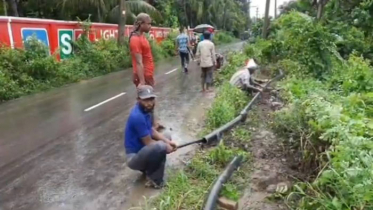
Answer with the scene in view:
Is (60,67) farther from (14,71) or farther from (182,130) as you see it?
(182,130)

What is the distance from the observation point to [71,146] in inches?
228

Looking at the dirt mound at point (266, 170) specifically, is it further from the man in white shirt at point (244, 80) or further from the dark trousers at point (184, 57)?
the dark trousers at point (184, 57)

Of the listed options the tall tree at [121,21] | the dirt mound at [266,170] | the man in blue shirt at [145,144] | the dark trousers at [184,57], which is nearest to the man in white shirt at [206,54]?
the dirt mound at [266,170]

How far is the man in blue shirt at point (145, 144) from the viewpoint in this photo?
417cm

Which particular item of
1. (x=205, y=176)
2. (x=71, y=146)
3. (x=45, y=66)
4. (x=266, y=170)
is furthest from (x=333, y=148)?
(x=45, y=66)

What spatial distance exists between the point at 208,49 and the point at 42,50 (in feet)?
20.1

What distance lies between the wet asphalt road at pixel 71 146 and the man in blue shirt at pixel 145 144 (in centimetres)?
35

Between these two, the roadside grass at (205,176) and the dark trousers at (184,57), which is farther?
the dark trousers at (184,57)

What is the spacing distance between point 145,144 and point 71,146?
205cm

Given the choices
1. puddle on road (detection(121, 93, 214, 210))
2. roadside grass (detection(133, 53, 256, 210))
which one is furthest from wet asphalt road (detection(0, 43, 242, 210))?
roadside grass (detection(133, 53, 256, 210))

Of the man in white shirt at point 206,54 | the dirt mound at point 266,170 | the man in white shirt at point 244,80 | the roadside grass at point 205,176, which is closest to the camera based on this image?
the roadside grass at point 205,176

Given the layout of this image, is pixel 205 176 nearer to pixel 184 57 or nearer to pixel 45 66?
pixel 45 66

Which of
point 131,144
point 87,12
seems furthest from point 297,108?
point 87,12

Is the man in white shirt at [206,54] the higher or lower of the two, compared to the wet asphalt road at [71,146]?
higher
